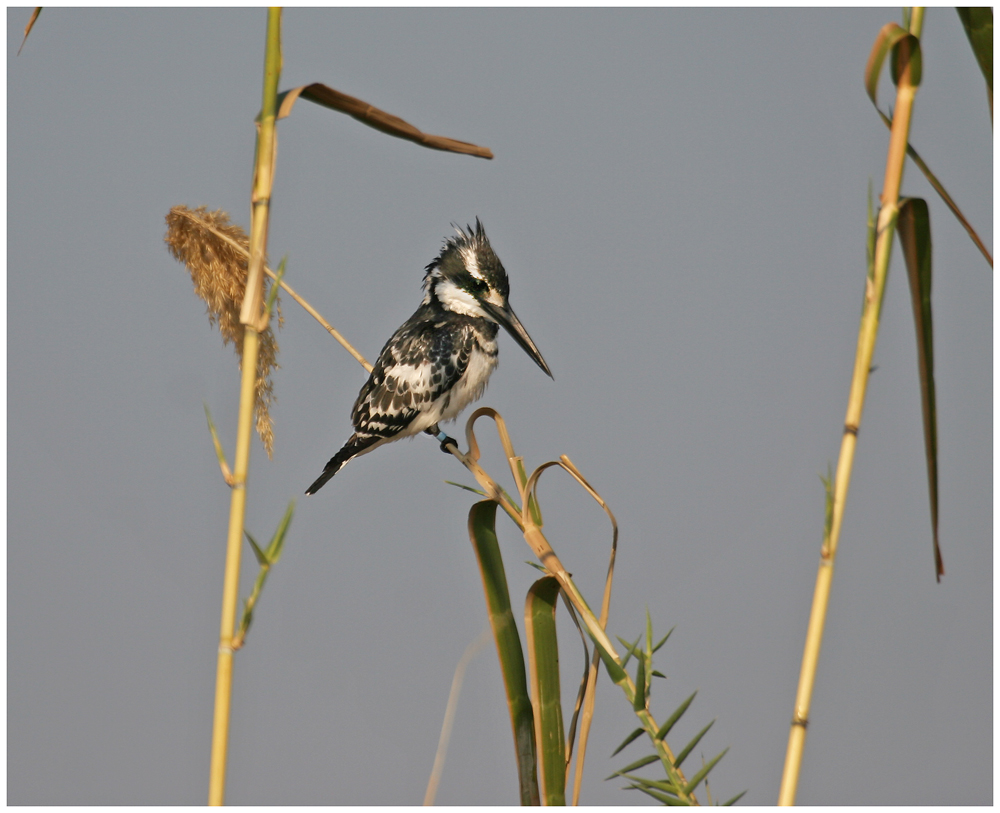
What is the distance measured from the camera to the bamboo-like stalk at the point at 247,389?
815 mm

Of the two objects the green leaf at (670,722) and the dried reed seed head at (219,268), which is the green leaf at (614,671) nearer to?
the green leaf at (670,722)

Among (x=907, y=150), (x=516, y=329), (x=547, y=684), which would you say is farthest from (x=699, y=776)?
(x=516, y=329)

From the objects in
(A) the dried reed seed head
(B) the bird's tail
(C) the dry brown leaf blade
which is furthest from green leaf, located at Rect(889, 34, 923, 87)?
(B) the bird's tail

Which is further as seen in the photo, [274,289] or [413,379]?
[413,379]

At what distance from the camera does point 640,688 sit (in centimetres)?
110

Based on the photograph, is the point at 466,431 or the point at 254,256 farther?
the point at 466,431

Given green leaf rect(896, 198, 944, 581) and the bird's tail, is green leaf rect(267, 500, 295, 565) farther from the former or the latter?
the bird's tail

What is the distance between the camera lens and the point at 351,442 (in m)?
3.00

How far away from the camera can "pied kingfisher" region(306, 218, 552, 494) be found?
2.95m

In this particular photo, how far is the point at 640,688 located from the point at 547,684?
169 mm

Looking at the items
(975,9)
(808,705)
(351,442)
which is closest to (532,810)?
(808,705)

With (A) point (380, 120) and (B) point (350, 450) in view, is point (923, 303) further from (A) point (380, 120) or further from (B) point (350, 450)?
(B) point (350, 450)

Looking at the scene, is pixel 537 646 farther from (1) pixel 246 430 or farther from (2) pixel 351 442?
(2) pixel 351 442

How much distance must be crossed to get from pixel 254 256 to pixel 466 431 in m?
0.93
